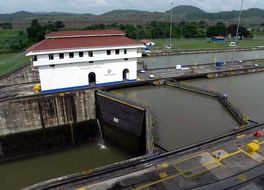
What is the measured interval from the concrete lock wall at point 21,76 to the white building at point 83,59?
21.4ft

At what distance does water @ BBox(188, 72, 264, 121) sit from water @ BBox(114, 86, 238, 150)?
10.1 feet

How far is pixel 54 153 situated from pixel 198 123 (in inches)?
556

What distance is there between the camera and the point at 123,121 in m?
24.1

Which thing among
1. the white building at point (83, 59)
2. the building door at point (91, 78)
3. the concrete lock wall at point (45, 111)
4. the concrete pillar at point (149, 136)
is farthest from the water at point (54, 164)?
the building door at point (91, 78)

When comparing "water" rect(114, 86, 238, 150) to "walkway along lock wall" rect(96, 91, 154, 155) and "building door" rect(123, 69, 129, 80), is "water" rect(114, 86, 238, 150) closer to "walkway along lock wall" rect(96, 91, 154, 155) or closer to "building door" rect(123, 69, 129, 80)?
"walkway along lock wall" rect(96, 91, 154, 155)

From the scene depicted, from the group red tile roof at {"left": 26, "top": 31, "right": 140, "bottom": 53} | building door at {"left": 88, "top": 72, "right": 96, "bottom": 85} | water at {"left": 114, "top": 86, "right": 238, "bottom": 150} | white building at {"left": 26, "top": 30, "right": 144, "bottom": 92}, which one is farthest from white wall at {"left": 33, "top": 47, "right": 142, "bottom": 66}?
water at {"left": 114, "top": 86, "right": 238, "bottom": 150}

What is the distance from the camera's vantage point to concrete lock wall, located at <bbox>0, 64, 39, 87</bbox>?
32.1m

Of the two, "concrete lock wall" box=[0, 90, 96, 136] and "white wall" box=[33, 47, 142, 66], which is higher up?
"white wall" box=[33, 47, 142, 66]

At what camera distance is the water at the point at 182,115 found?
67.0 ft

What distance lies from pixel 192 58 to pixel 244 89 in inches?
990

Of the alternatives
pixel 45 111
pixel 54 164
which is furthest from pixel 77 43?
pixel 54 164

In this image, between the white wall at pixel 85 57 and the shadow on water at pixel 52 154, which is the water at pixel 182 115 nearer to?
the white wall at pixel 85 57

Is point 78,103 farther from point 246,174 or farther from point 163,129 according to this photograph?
point 246,174

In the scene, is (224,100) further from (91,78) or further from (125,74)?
(91,78)
